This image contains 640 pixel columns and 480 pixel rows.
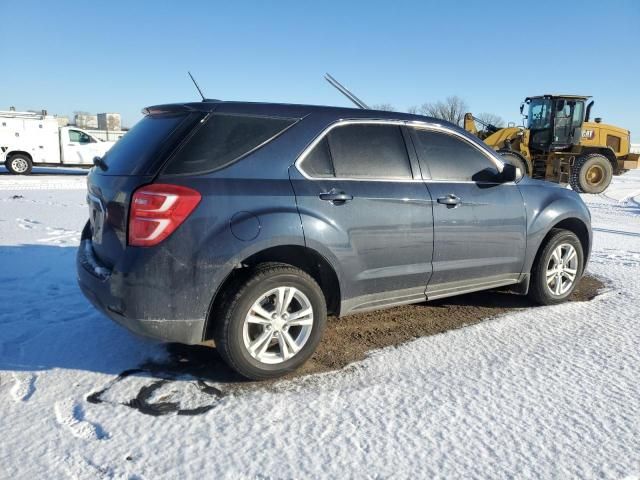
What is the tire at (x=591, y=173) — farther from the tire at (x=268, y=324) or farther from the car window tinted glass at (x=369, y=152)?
the tire at (x=268, y=324)

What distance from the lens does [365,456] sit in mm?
2260

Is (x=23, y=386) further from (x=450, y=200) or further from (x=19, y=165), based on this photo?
(x=19, y=165)

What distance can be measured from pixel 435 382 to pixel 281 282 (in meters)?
1.11

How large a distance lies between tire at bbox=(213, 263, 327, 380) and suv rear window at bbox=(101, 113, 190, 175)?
0.93m

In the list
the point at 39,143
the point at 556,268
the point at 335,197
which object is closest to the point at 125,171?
the point at 335,197

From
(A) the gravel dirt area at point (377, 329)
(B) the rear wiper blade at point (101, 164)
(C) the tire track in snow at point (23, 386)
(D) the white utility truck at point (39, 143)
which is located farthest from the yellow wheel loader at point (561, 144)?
(D) the white utility truck at point (39, 143)

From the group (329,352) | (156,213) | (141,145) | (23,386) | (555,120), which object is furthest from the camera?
(555,120)

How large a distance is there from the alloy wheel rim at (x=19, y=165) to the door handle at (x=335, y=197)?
18164 millimetres

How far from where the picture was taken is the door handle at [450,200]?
3.65 meters

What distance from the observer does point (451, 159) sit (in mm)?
3875

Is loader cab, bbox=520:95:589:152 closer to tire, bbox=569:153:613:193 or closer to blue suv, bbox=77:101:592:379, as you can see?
tire, bbox=569:153:613:193

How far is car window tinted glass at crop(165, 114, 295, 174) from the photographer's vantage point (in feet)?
9.25

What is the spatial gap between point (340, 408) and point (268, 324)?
66 centimetres

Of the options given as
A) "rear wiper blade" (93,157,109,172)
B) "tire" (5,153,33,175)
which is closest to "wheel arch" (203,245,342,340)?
"rear wiper blade" (93,157,109,172)
